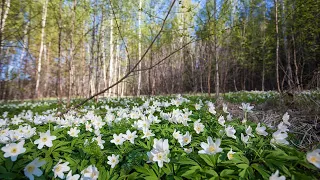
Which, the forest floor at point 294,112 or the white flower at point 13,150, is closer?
the white flower at point 13,150

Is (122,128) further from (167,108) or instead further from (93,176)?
(167,108)

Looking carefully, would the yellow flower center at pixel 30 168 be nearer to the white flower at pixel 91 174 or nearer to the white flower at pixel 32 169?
the white flower at pixel 32 169

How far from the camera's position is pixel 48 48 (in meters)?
23.6

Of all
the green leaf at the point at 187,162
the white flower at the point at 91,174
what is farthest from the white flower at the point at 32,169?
the green leaf at the point at 187,162

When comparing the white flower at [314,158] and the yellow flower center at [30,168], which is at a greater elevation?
the white flower at [314,158]

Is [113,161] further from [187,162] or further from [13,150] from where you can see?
[13,150]

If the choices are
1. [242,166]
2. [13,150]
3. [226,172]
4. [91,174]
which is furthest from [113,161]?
[242,166]

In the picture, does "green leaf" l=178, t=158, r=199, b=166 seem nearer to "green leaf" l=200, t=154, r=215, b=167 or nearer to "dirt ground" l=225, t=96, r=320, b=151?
"green leaf" l=200, t=154, r=215, b=167

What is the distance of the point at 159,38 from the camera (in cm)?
992

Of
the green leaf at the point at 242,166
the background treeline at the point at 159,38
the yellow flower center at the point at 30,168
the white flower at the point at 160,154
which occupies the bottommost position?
the green leaf at the point at 242,166

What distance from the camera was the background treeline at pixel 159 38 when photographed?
16.1ft

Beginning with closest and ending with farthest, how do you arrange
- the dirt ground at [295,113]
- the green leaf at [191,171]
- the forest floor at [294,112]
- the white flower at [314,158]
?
the white flower at [314,158] → the green leaf at [191,171] → the dirt ground at [295,113] → the forest floor at [294,112]

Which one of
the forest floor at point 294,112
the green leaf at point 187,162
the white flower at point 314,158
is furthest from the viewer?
the forest floor at point 294,112

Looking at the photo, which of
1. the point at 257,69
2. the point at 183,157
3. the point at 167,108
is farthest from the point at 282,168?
the point at 257,69
